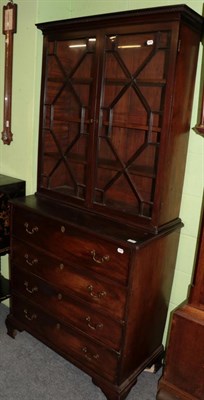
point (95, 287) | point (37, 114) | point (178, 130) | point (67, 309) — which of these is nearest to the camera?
point (178, 130)

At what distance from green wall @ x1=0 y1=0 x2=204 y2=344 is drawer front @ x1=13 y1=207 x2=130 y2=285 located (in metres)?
0.39

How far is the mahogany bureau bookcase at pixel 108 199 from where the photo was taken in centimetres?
162

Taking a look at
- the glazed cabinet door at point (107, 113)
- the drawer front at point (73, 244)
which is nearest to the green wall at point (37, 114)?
the glazed cabinet door at point (107, 113)

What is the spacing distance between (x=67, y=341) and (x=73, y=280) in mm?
400

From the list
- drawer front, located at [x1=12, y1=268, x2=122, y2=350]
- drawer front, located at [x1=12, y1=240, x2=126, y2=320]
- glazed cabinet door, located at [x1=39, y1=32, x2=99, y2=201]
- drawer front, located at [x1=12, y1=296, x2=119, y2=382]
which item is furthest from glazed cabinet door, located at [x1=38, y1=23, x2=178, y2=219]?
drawer front, located at [x1=12, y1=296, x2=119, y2=382]

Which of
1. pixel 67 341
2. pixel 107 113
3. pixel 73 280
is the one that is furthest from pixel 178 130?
pixel 67 341

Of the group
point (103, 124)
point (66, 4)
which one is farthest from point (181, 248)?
point (66, 4)

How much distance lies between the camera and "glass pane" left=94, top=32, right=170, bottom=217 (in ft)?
5.44

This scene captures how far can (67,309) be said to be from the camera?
1.94 meters

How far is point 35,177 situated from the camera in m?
2.35

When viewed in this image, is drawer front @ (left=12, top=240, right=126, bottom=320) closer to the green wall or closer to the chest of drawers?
the chest of drawers

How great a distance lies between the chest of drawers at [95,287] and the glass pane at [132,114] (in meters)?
0.24

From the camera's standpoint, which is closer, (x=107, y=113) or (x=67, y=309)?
(x=107, y=113)

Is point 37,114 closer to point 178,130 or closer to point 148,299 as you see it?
point 178,130
